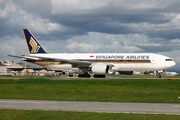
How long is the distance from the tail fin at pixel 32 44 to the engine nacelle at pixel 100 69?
16.4 m

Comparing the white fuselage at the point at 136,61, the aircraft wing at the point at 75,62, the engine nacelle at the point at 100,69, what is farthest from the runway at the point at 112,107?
the aircraft wing at the point at 75,62

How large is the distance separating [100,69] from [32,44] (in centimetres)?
1959

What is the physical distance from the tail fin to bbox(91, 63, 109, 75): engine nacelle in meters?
16.4

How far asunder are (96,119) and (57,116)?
1.72 m

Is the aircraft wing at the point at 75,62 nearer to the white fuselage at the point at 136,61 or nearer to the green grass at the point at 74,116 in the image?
the white fuselage at the point at 136,61

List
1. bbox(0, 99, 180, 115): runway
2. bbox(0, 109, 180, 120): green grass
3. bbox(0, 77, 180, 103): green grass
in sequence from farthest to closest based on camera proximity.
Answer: bbox(0, 77, 180, 103): green grass < bbox(0, 99, 180, 115): runway < bbox(0, 109, 180, 120): green grass

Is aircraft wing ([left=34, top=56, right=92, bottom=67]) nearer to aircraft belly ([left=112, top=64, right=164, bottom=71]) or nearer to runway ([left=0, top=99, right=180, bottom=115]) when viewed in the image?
aircraft belly ([left=112, top=64, right=164, bottom=71])

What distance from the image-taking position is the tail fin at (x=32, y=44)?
6662 centimetres

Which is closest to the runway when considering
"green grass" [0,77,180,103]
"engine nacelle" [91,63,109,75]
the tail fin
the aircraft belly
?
"green grass" [0,77,180,103]

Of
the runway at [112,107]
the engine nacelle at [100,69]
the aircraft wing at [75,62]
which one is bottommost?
the runway at [112,107]

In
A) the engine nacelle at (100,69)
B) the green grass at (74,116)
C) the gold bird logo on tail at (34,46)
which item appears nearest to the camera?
the green grass at (74,116)

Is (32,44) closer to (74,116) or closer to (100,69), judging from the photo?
(100,69)

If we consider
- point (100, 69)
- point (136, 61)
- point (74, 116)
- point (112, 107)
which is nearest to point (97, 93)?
point (112, 107)

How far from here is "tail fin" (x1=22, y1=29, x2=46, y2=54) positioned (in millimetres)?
66625
